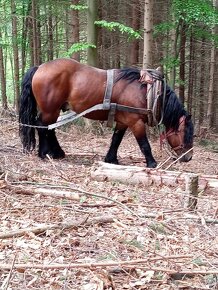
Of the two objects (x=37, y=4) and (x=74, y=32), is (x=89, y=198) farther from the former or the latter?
(x=37, y=4)

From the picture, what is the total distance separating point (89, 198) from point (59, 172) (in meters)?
1.48

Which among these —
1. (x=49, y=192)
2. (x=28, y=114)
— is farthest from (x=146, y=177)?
(x=28, y=114)

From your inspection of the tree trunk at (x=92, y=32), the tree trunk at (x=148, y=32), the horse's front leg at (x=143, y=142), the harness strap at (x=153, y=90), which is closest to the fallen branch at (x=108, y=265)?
the horse's front leg at (x=143, y=142)

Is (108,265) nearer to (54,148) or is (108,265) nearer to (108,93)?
(108,93)

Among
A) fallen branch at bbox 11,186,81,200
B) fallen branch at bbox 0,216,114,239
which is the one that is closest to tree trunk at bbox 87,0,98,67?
fallen branch at bbox 11,186,81,200

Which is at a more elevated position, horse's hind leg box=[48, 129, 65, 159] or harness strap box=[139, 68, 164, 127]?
harness strap box=[139, 68, 164, 127]

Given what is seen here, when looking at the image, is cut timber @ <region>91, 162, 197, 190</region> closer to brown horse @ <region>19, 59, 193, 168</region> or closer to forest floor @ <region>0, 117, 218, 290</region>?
forest floor @ <region>0, 117, 218, 290</region>

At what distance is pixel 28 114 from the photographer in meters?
7.61

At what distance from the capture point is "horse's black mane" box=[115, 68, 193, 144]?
288 inches

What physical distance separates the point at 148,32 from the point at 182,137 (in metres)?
3.32

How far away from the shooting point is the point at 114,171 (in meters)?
5.88

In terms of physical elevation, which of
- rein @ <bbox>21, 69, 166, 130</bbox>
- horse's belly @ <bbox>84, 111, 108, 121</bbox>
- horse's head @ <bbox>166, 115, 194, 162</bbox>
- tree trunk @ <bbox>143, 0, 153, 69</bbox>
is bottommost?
horse's head @ <bbox>166, 115, 194, 162</bbox>

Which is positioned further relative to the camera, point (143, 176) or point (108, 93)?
point (108, 93)

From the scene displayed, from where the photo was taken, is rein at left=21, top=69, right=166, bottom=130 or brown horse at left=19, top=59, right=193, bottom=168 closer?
rein at left=21, top=69, right=166, bottom=130
